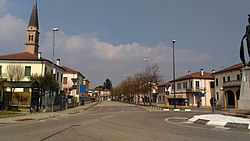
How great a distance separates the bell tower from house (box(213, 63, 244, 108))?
146 feet

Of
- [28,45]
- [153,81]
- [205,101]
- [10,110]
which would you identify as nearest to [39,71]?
[10,110]

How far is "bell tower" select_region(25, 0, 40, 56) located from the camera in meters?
63.0

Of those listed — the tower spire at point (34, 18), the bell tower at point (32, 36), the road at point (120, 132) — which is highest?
the tower spire at point (34, 18)

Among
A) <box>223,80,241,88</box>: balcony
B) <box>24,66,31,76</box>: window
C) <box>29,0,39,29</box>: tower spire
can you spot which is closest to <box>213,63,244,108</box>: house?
<box>223,80,241,88</box>: balcony

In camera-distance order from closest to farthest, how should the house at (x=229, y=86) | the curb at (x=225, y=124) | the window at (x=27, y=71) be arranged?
the curb at (x=225, y=124) < the window at (x=27, y=71) < the house at (x=229, y=86)

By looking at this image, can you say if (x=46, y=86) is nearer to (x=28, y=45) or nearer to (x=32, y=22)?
(x=28, y=45)

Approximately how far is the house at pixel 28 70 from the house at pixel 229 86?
1244 inches

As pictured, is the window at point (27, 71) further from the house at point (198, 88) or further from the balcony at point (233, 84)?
the house at point (198, 88)

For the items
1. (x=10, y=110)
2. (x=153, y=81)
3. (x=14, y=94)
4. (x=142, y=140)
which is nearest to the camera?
(x=142, y=140)

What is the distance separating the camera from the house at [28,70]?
30.4m

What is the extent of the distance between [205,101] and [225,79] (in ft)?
38.2

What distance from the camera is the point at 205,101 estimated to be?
2527 inches

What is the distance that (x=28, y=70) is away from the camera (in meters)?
41.9

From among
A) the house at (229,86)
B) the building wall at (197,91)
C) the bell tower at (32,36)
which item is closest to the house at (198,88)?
the building wall at (197,91)
